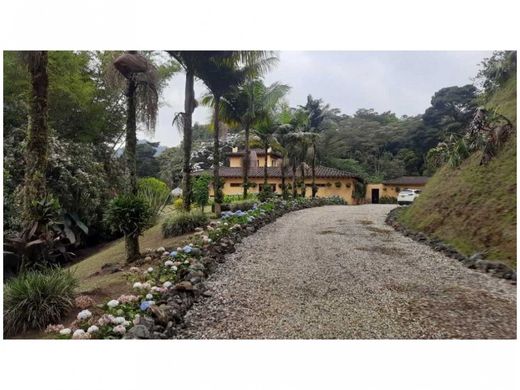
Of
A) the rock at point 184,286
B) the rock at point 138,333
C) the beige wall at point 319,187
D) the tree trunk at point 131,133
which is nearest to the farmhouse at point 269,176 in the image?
the beige wall at point 319,187

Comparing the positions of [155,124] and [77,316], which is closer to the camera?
[77,316]

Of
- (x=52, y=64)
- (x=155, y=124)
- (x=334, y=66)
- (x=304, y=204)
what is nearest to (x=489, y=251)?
(x=334, y=66)

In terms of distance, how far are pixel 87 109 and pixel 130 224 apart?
5.25 m

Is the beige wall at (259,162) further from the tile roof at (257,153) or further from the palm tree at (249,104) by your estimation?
the palm tree at (249,104)

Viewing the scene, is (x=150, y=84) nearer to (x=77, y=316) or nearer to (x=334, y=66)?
(x=334, y=66)

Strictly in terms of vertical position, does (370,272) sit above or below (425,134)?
below

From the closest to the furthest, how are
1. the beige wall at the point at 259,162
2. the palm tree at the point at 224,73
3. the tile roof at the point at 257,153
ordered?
the palm tree at the point at 224,73, the tile roof at the point at 257,153, the beige wall at the point at 259,162

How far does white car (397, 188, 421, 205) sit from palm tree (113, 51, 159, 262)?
426cm

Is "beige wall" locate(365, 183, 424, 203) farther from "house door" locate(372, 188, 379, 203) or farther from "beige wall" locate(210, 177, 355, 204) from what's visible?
"beige wall" locate(210, 177, 355, 204)

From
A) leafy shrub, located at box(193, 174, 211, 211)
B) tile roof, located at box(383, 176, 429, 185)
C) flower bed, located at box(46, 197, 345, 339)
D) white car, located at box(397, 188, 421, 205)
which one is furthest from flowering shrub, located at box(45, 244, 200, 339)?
leafy shrub, located at box(193, 174, 211, 211)

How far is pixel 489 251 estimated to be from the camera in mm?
4113

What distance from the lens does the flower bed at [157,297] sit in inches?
117

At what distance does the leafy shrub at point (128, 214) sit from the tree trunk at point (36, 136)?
2.83 ft
